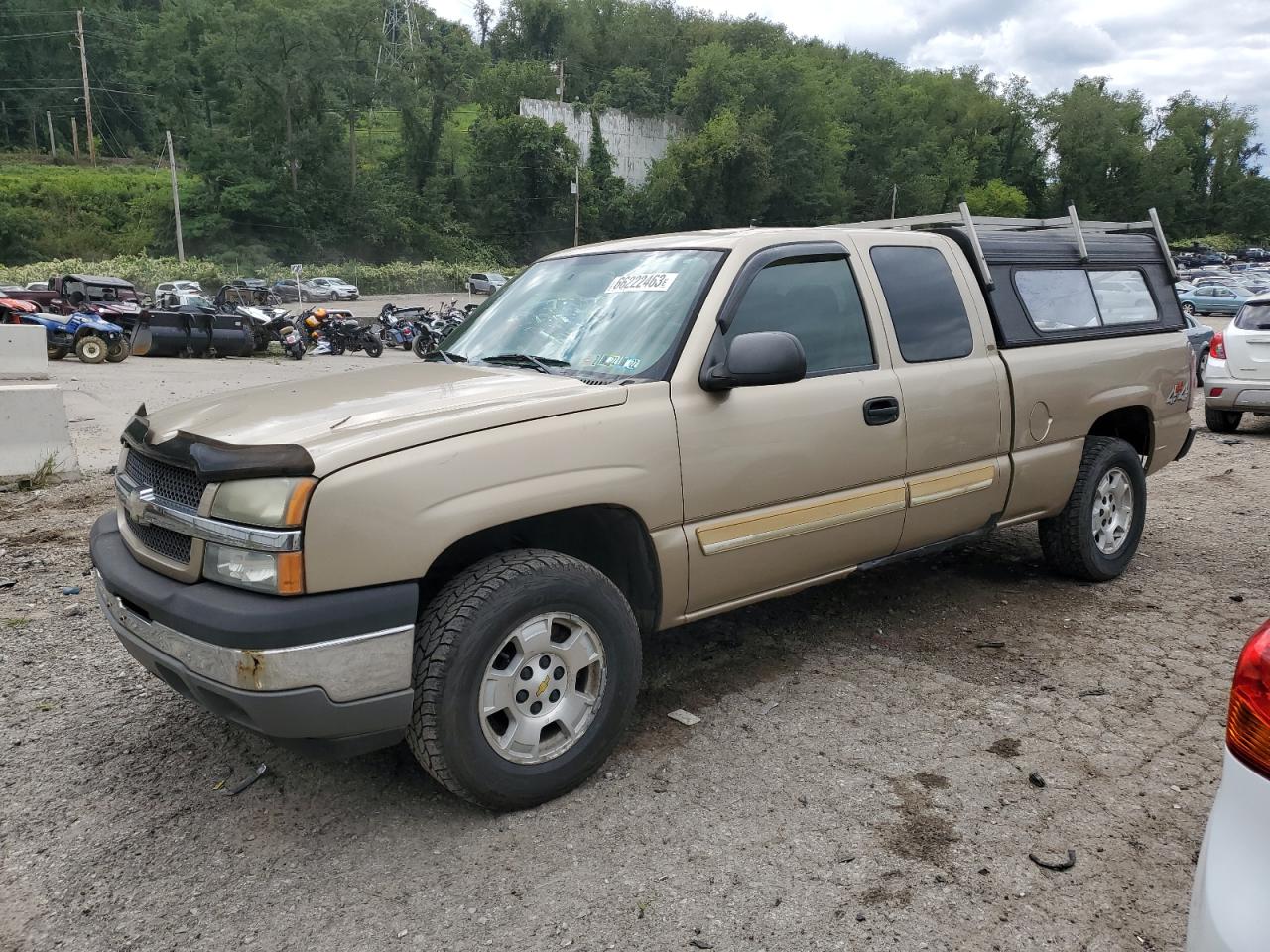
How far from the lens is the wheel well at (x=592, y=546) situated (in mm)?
3166

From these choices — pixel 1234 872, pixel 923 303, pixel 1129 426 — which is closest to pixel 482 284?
pixel 1129 426

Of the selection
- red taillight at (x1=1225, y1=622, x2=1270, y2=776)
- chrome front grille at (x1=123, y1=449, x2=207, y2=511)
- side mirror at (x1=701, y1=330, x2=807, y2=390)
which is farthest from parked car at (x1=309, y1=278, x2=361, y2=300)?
red taillight at (x1=1225, y1=622, x2=1270, y2=776)

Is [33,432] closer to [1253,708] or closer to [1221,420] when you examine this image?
[1253,708]

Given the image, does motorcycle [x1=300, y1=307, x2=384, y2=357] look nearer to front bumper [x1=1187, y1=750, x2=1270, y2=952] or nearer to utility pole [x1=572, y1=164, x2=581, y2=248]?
front bumper [x1=1187, y1=750, x2=1270, y2=952]

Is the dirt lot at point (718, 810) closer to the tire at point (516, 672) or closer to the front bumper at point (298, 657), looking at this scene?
the tire at point (516, 672)

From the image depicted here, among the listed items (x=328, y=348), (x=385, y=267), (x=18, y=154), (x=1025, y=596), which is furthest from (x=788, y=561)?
(x=18, y=154)

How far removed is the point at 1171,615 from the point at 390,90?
8098 centimetres

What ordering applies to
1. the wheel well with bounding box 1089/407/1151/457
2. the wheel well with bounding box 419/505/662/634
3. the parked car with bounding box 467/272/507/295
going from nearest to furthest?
1. the wheel well with bounding box 419/505/662/634
2. the wheel well with bounding box 1089/407/1151/457
3. the parked car with bounding box 467/272/507/295

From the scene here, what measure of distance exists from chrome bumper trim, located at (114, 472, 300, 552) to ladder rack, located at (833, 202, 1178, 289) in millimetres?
3105

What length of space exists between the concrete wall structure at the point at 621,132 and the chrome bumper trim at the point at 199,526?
266ft

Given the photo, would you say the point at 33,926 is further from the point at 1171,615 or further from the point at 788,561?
the point at 1171,615

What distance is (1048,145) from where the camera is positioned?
105 meters

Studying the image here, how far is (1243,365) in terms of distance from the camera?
35.1 feet

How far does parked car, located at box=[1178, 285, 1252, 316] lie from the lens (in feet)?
120
